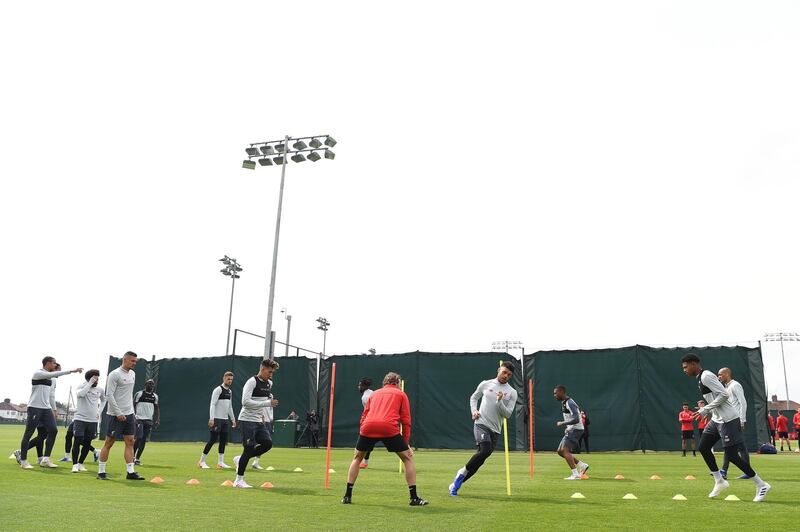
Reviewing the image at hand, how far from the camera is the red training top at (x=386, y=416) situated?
8.92m

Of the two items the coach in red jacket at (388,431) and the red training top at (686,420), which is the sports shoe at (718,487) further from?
the red training top at (686,420)

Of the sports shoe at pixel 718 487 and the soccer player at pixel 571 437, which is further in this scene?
the soccer player at pixel 571 437

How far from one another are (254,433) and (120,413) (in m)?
2.30

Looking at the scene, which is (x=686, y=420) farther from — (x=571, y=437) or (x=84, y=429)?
(x=84, y=429)

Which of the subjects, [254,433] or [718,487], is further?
[254,433]

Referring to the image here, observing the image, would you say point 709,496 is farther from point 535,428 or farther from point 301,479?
point 535,428

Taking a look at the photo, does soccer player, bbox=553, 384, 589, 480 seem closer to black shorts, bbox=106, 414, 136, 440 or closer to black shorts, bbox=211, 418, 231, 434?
black shorts, bbox=211, 418, 231, 434

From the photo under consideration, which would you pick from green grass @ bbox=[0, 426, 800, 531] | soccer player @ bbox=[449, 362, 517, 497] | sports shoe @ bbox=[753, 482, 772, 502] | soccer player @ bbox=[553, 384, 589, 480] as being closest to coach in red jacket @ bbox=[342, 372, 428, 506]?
green grass @ bbox=[0, 426, 800, 531]

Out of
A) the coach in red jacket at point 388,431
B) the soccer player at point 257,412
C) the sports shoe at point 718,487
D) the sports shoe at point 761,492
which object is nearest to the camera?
the coach in red jacket at point 388,431

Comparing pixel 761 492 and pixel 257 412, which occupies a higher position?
pixel 257 412

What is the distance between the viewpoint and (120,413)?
11672mm

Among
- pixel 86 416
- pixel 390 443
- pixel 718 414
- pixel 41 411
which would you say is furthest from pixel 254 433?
pixel 718 414

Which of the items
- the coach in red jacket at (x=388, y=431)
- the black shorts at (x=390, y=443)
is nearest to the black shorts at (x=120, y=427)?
the coach in red jacket at (x=388, y=431)

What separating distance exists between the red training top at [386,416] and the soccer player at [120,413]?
4871 millimetres
